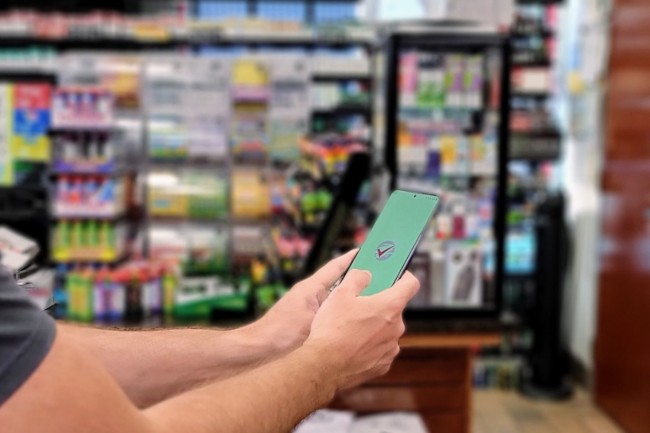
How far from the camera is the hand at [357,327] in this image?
1.21m

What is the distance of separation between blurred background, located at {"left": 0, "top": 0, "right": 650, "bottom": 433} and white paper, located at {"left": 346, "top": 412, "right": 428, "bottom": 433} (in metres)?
0.02

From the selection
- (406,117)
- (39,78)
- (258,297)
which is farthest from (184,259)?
(39,78)

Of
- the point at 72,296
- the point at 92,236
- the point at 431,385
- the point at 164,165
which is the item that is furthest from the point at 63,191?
the point at 431,385

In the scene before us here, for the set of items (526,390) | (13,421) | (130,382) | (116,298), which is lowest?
(526,390)

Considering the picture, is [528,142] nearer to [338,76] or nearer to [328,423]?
[338,76]

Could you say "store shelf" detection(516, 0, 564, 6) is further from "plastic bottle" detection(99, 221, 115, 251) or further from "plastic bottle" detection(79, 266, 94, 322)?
"plastic bottle" detection(79, 266, 94, 322)

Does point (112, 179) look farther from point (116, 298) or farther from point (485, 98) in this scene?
point (485, 98)

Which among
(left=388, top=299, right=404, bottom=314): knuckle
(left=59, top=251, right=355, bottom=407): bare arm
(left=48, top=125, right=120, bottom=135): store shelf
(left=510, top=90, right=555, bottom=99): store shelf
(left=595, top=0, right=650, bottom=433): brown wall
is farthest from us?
(left=510, top=90, right=555, bottom=99): store shelf

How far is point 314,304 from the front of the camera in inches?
58.2

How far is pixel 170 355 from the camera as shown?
55.2 inches

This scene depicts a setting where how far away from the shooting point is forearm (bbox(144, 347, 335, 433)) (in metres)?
1.00

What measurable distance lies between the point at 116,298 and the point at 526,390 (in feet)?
10.0

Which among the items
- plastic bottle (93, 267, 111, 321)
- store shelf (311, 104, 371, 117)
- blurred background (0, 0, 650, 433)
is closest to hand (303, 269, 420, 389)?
blurred background (0, 0, 650, 433)

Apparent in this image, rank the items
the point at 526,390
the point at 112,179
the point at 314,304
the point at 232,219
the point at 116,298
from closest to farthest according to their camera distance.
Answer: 1. the point at 314,304
2. the point at 116,298
3. the point at 112,179
4. the point at 232,219
5. the point at 526,390
